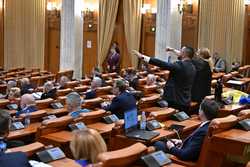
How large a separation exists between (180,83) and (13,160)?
178 inches

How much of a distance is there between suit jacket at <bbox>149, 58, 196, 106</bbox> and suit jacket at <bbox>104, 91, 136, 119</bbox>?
2.99 feet

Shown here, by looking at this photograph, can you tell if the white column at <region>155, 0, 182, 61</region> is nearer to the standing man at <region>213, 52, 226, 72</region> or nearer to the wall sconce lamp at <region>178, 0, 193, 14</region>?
the wall sconce lamp at <region>178, 0, 193, 14</region>

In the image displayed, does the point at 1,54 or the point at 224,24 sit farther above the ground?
the point at 224,24

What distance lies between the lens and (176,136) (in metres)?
6.25

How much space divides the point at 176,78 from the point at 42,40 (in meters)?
12.6

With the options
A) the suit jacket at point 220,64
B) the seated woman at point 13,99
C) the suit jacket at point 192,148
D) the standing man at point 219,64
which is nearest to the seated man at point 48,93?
the seated woman at point 13,99

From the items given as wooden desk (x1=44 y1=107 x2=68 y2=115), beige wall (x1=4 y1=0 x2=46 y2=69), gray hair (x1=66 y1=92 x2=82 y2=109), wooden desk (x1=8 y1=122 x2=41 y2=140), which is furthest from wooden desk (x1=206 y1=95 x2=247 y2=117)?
beige wall (x1=4 y1=0 x2=46 y2=69)

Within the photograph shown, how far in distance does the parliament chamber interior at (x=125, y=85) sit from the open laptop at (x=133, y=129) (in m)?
0.01

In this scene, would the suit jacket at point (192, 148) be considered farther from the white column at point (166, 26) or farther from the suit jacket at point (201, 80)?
the white column at point (166, 26)

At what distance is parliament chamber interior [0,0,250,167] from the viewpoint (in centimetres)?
525

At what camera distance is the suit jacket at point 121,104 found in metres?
7.39

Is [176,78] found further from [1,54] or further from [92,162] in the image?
[1,54]

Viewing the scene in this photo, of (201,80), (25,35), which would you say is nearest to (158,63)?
(201,80)

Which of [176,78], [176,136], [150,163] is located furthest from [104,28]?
[150,163]
